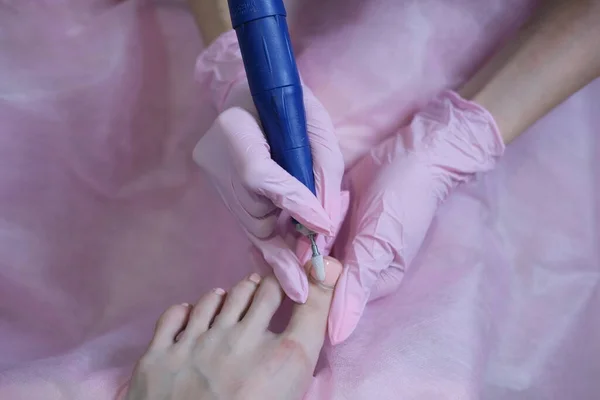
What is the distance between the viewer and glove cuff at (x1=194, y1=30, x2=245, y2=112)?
2.74 feet

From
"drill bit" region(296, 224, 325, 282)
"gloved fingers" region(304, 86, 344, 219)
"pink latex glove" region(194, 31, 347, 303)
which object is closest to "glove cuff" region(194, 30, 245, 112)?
"pink latex glove" region(194, 31, 347, 303)

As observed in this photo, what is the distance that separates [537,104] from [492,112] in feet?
0.26

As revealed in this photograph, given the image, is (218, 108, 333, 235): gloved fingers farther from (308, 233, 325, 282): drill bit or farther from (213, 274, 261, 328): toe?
(213, 274, 261, 328): toe

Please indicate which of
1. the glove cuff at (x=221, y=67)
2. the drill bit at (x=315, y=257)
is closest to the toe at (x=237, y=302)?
the drill bit at (x=315, y=257)

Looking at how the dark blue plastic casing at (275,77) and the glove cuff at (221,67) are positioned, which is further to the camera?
the glove cuff at (221,67)

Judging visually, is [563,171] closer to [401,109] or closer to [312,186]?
[401,109]

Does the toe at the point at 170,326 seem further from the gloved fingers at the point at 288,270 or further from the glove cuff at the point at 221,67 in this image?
the glove cuff at the point at 221,67

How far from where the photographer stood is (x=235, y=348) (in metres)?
→ 0.71

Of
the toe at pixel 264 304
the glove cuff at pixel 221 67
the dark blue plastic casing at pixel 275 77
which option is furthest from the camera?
the glove cuff at pixel 221 67

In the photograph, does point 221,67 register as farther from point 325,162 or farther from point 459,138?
point 459,138

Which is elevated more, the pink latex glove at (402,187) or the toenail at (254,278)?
the pink latex glove at (402,187)

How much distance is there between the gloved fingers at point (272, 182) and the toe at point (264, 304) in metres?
0.12

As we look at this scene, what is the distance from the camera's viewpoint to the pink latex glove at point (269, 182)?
67 cm

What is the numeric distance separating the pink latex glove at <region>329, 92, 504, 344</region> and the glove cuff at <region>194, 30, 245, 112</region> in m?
0.23
